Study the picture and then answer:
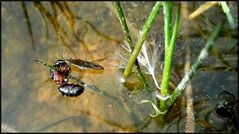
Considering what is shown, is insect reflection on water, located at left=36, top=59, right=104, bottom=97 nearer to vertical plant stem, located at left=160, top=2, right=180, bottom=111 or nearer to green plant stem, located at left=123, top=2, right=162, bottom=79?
green plant stem, located at left=123, top=2, right=162, bottom=79

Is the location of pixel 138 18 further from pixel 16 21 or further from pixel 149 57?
pixel 16 21

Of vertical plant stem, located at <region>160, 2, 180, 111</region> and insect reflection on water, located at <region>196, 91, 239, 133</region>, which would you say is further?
insect reflection on water, located at <region>196, 91, 239, 133</region>

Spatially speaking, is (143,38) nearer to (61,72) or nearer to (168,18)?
(168,18)

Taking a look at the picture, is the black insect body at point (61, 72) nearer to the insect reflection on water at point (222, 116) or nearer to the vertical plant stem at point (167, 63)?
the vertical plant stem at point (167, 63)

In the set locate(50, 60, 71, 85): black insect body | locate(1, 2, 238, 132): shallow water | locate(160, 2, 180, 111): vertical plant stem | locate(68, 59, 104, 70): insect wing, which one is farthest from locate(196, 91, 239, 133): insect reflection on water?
locate(50, 60, 71, 85): black insect body

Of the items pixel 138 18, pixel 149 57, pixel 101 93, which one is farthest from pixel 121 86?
pixel 138 18

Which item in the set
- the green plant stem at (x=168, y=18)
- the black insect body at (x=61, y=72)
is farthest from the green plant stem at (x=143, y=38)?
the black insect body at (x=61, y=72)
